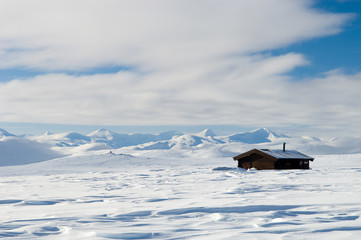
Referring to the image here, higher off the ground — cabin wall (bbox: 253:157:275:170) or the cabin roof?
the cabin roof

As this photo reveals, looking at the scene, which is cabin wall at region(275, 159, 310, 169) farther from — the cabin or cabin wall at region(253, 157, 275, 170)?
cabin wall at region(253, 157, 275, 170)

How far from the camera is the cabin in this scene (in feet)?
95.4

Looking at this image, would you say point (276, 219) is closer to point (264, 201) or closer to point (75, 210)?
point (264, 201)

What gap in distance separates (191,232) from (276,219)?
5.83ft

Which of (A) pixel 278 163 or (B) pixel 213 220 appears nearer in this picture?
(B) pixel 213 220

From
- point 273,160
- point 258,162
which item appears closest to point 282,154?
point 273,160

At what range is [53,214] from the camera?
752 cm

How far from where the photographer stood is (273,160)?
95.1ft

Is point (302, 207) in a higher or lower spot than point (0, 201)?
higher

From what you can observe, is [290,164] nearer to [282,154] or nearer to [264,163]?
[282,154]

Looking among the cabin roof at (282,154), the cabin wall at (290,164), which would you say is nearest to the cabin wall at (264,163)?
the cabin wall at (290,164)

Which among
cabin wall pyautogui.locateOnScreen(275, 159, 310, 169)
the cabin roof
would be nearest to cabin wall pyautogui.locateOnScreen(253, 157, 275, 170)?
cabin wall pyautogui.locateOnScreen(275, 159, 310, 169)

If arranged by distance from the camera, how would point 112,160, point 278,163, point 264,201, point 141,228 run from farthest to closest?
point 112,160 → point 278,163 → point 264,201 → point 141,228

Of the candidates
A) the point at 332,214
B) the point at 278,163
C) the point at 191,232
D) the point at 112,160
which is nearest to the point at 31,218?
the point at 191,232
